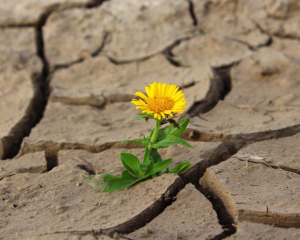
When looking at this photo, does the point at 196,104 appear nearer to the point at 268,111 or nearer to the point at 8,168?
the point at 268,111

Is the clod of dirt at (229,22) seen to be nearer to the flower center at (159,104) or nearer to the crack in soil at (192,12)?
the crack in soil at (192,12)

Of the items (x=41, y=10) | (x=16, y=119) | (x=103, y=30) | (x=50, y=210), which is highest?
(x=41, y=10)

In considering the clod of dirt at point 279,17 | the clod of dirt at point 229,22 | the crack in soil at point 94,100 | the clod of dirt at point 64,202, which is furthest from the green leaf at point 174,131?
the clod of dirt at point 279,17

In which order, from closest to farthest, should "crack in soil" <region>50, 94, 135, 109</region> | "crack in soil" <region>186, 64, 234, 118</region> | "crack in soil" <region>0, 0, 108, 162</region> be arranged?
"crack in soil" <region>0, 0, 108, 162</region> < "crack in soil" <region>186, 64, 234, 118</region> < "crack in soil" <region>50, 94, 135, 109</region>

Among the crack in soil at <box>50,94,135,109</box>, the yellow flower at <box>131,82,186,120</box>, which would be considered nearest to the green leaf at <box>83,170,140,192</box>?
the yellow flower at <box>131,82,186,120</box>


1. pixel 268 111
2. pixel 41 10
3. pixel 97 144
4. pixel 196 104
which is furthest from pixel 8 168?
pixel 41 10

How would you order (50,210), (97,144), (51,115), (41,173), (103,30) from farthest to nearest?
(103,30)
(51,115)
(97,144)
(41,173)
(50,210)

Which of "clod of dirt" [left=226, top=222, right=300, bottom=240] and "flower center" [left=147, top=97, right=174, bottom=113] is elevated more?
"flower center" [left=147, top=97, right=174, bottom=113]

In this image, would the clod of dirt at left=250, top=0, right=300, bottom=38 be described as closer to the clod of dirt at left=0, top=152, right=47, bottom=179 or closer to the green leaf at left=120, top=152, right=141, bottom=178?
the green leaf at left=120, top=152, right=141, bottom=178
